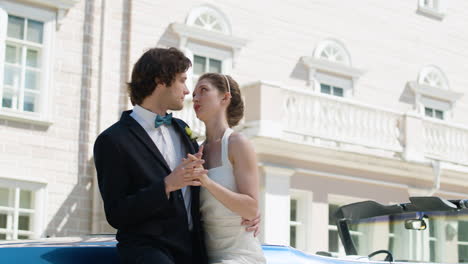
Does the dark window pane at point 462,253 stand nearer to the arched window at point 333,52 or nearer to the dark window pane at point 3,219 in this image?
the dark window pane at point 3,219

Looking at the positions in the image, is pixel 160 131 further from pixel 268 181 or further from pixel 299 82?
pixel 299 82

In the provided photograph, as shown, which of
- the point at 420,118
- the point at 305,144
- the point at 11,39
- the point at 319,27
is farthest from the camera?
the point at 319,27

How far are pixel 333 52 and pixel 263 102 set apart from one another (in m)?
4.39

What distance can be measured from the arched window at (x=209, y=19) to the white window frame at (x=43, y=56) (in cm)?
270

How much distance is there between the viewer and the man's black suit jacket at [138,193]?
3.53m

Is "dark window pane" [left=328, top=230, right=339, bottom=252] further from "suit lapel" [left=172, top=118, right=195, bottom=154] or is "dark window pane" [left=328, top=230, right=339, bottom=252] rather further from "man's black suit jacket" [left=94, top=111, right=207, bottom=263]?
"man's black suit jacket" [left=94, top=111, right=207, bottom=263]

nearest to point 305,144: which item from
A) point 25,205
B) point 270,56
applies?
point 270,56

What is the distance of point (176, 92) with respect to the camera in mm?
3760

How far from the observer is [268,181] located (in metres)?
15.2

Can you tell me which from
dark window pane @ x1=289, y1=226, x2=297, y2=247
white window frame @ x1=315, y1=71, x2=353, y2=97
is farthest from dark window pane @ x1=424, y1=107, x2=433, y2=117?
dark window pane @ x1=289, y1=226, x2=297, y2=247

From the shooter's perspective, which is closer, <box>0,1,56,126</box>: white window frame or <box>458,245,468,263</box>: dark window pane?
<box>458,245,468,263</box>: dark window pane

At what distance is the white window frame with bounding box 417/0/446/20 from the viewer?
20.7 meters

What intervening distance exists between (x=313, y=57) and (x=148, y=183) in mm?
14906

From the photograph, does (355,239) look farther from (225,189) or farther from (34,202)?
(34,202)
